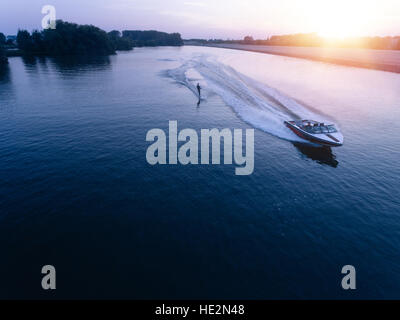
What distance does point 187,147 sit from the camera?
3966cm

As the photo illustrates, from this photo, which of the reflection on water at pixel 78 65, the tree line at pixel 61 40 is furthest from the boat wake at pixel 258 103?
the tree line at pixel 61 40

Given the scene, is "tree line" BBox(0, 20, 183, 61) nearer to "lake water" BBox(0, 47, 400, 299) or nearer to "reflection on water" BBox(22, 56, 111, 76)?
"reflection on water" BBox(22, 56, 111, 76)

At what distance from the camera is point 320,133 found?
41.7 meters

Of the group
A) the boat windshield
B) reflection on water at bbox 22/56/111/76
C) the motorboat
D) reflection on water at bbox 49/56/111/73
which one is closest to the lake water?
the motorboat

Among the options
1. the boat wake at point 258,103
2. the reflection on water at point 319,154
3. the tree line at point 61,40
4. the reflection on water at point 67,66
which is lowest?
the reflection on water at point 319,154

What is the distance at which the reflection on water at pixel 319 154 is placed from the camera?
1453 inches

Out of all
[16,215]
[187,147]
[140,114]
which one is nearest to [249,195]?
[187,147]

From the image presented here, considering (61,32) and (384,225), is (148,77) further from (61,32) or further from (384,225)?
(61,32)

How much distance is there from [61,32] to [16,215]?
195979 mm

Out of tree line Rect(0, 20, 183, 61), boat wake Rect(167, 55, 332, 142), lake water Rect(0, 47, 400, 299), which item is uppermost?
tree line Rect(0, 20, 183, 61)

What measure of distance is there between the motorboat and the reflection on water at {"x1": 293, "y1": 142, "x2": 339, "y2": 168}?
122cm

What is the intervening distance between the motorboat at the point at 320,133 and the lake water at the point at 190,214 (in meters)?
1.56

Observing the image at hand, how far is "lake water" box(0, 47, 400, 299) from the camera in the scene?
18.8m

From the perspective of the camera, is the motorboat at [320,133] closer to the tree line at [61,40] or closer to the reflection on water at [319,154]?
the reflection on water at [319,154]
